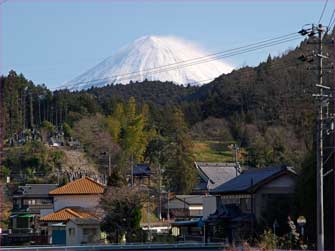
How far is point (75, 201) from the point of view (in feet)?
184

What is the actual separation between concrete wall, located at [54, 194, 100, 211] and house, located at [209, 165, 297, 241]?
14.2m

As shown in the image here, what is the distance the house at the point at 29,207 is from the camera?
2380 inches

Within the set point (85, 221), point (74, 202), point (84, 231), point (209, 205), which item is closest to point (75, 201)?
point (74, 202)

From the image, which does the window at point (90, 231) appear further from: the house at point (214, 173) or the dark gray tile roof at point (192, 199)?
the dark gray tile roof at point (192, 199)

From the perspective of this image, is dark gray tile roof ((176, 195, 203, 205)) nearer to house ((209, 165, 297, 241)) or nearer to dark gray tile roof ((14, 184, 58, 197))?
dark gray tile roof ((14, 184, 58, 197))

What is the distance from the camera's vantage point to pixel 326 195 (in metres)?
30.8

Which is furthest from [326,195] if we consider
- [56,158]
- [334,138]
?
[56,158]

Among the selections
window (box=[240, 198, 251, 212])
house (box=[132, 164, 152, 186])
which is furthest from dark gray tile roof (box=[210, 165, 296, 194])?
house (box=[132, 164, 152, 186])

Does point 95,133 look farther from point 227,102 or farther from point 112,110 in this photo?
point 227,102

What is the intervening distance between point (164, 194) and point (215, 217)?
28816mm

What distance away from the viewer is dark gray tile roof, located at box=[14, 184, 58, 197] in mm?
69625

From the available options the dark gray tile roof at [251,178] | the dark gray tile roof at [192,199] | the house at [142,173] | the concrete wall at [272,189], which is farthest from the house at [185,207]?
the concrete wall at [272,189]

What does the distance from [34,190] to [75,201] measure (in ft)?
50.0

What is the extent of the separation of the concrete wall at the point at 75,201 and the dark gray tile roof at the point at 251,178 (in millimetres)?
13686
